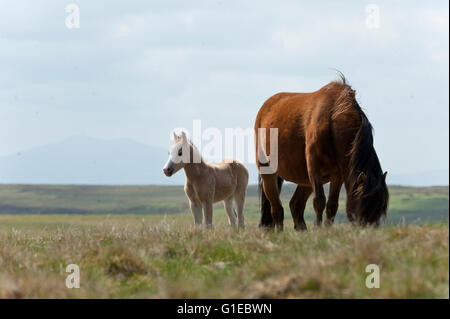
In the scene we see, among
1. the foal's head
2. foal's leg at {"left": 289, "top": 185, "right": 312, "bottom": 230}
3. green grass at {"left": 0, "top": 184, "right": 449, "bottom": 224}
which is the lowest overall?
green grass at {"left": 0, "top": 184, "right": 449, "bottom": 224}

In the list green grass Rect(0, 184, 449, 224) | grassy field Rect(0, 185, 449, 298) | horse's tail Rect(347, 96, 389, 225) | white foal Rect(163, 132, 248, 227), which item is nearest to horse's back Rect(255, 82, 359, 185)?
horse's tail Rect(347, 96, 389, 225)

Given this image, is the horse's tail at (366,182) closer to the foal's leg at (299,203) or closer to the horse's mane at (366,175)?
the horse's mane at (366,175)

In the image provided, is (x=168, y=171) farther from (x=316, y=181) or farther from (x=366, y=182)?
(x=366, y=182)

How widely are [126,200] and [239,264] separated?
13201 cm

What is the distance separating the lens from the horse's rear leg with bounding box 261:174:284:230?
13.8m

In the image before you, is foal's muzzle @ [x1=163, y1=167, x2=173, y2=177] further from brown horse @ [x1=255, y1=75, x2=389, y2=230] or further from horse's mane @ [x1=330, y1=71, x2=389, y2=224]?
horse's mane @ [x1=330, y1=71, x2=389, y2=224]

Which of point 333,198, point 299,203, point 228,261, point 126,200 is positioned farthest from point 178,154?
point 126,200

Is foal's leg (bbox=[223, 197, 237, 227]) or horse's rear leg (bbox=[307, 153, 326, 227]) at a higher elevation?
horse's rear leg (bbox=[307, 153, 326, 227])

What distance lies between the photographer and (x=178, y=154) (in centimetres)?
1514

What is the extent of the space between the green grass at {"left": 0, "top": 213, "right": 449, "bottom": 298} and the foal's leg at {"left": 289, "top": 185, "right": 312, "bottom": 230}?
3.59 m

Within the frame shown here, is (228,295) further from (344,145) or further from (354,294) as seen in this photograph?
(344,145)

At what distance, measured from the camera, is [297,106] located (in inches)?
512

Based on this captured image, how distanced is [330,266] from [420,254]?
1.11 metres
